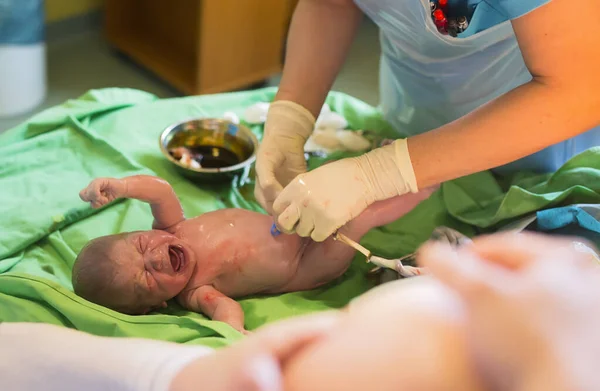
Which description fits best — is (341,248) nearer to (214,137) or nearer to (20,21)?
(214,137)

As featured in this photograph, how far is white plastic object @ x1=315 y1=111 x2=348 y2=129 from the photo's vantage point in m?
1.58

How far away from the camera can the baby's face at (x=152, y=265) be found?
3.63 ft

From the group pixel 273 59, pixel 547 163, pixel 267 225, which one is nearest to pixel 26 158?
pixel 267 225

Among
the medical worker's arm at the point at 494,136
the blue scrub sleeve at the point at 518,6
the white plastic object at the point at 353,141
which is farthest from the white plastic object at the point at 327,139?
the blue scrub sleeve at the point at 518,6

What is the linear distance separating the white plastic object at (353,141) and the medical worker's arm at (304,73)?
0.21m

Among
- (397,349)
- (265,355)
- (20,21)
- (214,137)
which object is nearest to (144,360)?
(265,355)

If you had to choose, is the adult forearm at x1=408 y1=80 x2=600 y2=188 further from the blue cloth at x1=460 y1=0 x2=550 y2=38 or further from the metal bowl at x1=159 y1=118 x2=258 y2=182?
the metal bowl at x1=159 y1=118 x2=258 y2=182

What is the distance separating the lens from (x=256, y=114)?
1604 millimetres

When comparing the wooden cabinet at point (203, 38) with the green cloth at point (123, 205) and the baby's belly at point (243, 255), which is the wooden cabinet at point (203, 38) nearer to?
the green cloth at point (123, 205)

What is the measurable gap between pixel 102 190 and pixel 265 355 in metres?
0.76

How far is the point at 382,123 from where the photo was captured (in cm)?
162

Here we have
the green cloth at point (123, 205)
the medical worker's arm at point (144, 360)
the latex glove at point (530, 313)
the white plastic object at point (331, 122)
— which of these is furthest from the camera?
the white plastic object at point (331, 122)

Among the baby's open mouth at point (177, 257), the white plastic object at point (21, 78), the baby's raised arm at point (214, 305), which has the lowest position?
the white plastic object at point (21, 78)

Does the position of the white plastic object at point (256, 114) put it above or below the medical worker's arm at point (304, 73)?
below
